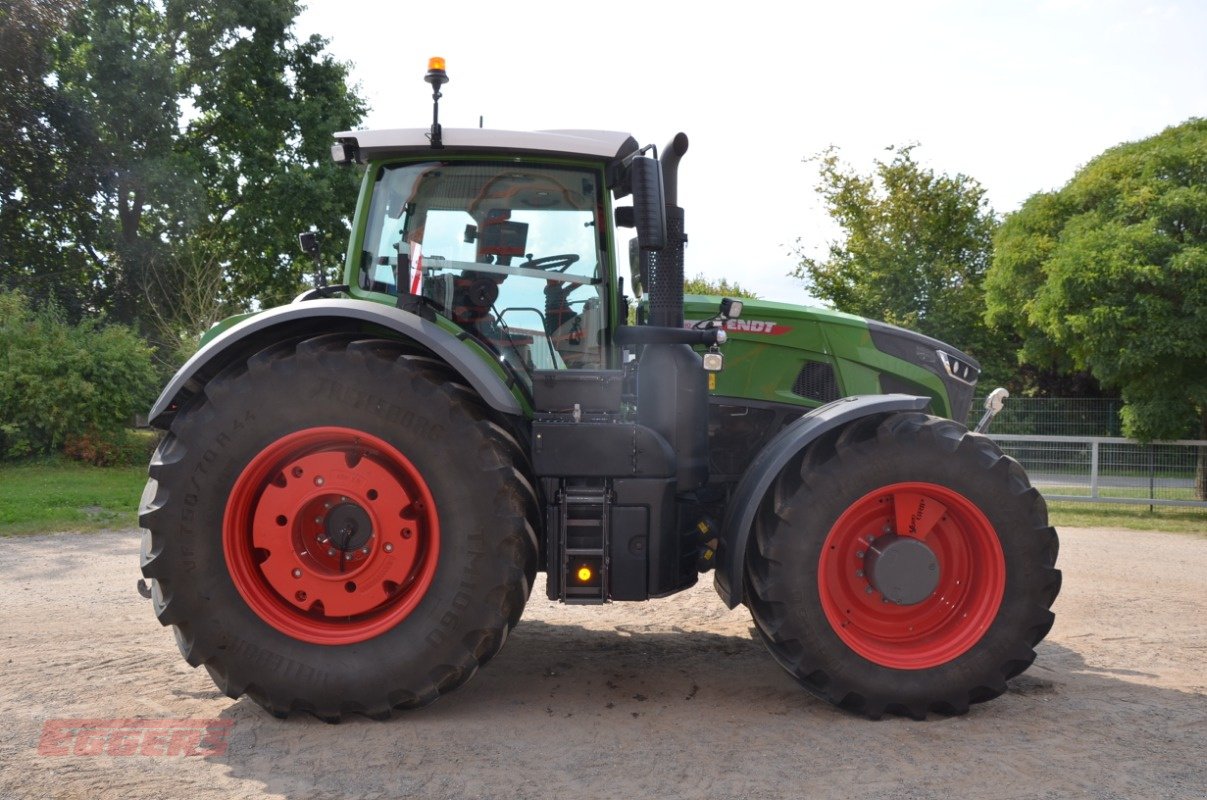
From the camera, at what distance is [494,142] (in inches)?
185

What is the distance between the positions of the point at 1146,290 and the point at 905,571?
503 inches

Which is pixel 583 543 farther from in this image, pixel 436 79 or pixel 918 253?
pixel 918 253

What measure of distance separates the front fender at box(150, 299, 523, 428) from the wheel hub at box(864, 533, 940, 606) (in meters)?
1.70

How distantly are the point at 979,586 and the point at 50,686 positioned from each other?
4283 millimetres

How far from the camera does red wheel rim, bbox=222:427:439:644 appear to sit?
4.31 m

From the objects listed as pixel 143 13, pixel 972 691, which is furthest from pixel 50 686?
pixel 143 13

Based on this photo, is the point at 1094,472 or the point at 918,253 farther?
the point at 918,253

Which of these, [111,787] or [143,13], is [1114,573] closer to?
[111,787]

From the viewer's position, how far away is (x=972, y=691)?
14.4 feet

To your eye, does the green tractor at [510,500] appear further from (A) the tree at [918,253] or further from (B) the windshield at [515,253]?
(A) the tree at [918,253]

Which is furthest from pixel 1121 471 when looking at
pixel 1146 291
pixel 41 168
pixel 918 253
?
pixel 41 168

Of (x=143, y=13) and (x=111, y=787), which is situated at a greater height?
(x=143, y=13)

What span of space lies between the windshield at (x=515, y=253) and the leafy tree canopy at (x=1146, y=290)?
12371mm

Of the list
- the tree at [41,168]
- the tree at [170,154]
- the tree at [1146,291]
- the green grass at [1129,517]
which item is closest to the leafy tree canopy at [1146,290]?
the tree at [1146,291]
